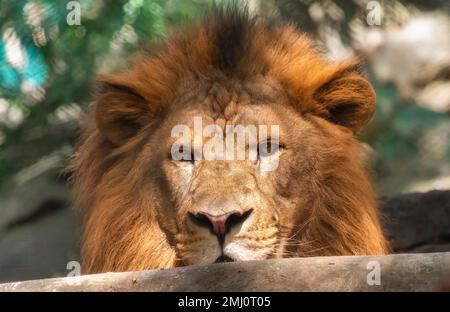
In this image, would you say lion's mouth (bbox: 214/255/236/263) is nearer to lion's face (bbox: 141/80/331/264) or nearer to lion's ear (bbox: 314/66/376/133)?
lion's face (bbox: 141/80/331/264)

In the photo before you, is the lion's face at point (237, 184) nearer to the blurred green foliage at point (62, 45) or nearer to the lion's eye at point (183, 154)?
the lion's eye at point (183, 154)

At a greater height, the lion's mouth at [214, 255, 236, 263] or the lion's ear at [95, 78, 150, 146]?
the lion's ear at [95, 78, 150, 146]

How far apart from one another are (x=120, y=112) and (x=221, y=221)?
45.6 inches

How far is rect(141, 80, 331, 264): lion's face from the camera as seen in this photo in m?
4.62

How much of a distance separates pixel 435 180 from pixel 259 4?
3.45 m

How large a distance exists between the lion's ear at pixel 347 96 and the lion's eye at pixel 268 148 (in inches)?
21.1

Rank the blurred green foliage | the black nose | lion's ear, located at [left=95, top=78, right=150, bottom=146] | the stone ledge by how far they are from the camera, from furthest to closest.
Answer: the blurred green foliage, lion's ear, located at [left=95, top=78, right=150, bottom=146], the black nose, the stone ledge

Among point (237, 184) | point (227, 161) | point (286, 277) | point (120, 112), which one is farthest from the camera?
point (120, 112)

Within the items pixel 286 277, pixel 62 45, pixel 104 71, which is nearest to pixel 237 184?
pixel 286 277

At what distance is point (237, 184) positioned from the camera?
4.73 m

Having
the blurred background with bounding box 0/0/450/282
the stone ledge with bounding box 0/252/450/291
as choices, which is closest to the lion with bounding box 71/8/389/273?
the stone ledge with bounding box 0/252/450/291

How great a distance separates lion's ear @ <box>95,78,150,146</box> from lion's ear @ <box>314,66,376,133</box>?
3.07 ft

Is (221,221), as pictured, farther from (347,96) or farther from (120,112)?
(347,96)

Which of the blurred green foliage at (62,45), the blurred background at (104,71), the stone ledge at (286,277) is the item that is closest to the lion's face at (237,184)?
the stone ledge at (286,277)
